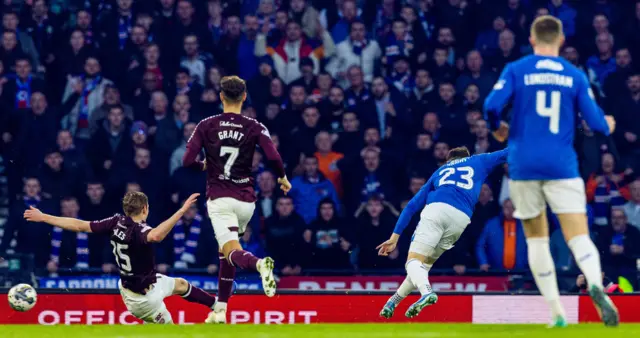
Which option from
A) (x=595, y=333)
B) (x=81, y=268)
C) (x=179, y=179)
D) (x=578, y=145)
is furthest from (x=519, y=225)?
(x=595, y=333)

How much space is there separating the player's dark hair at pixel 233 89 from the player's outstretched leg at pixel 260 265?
4.28ft

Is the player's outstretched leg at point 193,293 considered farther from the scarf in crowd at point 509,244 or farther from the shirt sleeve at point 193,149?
the scarf in crowd at point 509,244

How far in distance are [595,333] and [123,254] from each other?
5068 millimetres

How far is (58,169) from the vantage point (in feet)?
56.4

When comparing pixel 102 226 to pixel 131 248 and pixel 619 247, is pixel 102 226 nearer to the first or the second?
pixel 131 248

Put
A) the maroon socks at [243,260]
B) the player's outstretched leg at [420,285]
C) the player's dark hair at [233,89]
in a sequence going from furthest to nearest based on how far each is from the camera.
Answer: the player's outstretched leg at [420,285] < the player's dark hair at [233,89] < the maroon socks at [243,260]

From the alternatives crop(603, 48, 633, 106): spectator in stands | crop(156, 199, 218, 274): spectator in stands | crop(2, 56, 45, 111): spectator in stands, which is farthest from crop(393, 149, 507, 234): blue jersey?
crop(2, 56, 45, 111): spectator in stands

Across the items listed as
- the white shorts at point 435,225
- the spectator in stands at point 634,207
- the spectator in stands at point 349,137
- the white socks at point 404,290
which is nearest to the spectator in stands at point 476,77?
the spectator in stands at point 349,137

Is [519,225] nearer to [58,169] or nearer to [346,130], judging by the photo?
[346,130]

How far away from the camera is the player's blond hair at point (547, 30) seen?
29.0 feet

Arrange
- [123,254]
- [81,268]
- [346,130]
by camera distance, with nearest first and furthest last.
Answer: [123,254] → [81,268] → [346,130]

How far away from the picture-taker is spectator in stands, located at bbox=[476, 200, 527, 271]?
1708 cm

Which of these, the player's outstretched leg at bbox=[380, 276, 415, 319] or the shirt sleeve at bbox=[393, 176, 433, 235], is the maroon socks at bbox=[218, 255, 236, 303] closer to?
the player's outstretched leg at bbox=[380, 276, 415, 319]

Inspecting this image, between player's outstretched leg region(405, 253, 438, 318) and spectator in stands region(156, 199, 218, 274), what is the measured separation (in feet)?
15.8
